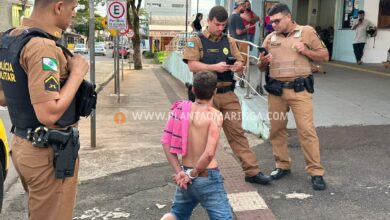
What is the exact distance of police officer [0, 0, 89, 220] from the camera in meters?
2.06

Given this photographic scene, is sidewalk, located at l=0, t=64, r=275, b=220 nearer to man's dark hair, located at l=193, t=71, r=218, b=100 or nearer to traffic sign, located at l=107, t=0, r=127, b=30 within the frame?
man's dark hair, located at l=193, t=71, r=218, b=100

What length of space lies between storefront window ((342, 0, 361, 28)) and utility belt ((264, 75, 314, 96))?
35.7 ft

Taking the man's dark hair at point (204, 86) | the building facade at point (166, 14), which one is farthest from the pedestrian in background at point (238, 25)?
the building facade at point (166, 14)

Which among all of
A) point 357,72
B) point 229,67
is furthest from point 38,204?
point 357,72

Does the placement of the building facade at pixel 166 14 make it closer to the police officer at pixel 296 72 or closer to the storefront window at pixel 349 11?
the storefront window at pixel 349 11

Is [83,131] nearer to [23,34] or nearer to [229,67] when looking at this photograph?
[229,67]

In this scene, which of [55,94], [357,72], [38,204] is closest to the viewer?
[55,94]

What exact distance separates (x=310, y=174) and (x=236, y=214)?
0.99 m

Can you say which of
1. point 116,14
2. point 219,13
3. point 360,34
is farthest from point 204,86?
point 360,34

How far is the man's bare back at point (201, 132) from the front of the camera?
2815 millimetres

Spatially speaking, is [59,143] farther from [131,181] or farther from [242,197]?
[131,181]

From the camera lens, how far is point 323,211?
12.7 feet

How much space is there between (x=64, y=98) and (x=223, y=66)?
2.22m

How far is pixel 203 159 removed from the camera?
2775 mm
